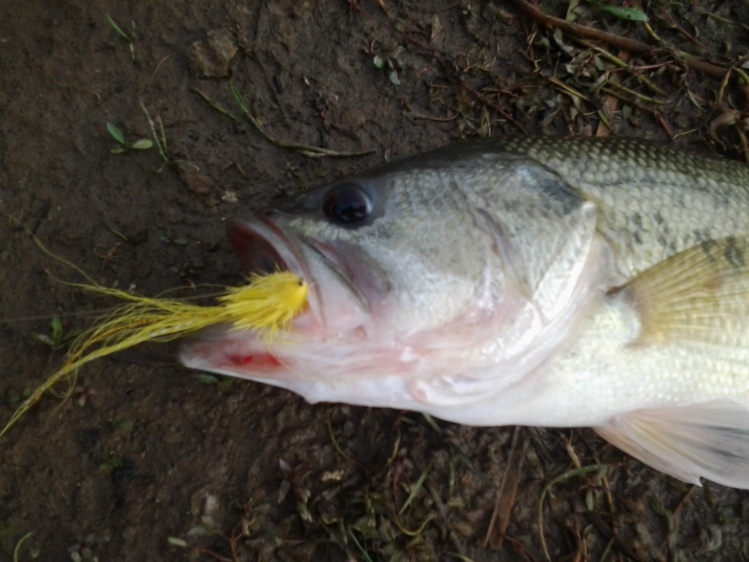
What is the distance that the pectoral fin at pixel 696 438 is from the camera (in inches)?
78.1

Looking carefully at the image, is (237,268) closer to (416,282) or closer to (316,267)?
(316,267)

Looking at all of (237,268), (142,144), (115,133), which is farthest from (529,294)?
(115,133)

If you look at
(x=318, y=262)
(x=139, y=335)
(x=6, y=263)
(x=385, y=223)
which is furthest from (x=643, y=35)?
(x=6, y=263)

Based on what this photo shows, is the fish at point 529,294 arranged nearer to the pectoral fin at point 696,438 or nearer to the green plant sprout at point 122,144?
the pectoral fin at point 696,438

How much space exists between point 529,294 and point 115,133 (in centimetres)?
185

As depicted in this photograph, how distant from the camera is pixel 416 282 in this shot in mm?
1637

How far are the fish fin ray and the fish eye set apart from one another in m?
0.84

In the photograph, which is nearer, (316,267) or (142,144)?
(316,267)

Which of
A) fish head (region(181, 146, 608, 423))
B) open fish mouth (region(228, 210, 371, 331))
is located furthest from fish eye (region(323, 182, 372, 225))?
open fish mouth (region(228, 210, 371, 331))

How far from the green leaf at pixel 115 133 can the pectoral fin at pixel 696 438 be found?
224cm

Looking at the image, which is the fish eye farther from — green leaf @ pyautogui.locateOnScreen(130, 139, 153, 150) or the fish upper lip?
green leaf @ pyautogui.locateOnScreen(130, 139, 153, 150)

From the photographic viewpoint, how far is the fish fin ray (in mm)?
1812

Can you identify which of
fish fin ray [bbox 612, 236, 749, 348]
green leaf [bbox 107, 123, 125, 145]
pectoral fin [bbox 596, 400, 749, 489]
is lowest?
pectoral fin [bbox 596, 400, 749, 489]

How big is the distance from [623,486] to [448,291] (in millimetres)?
1402
